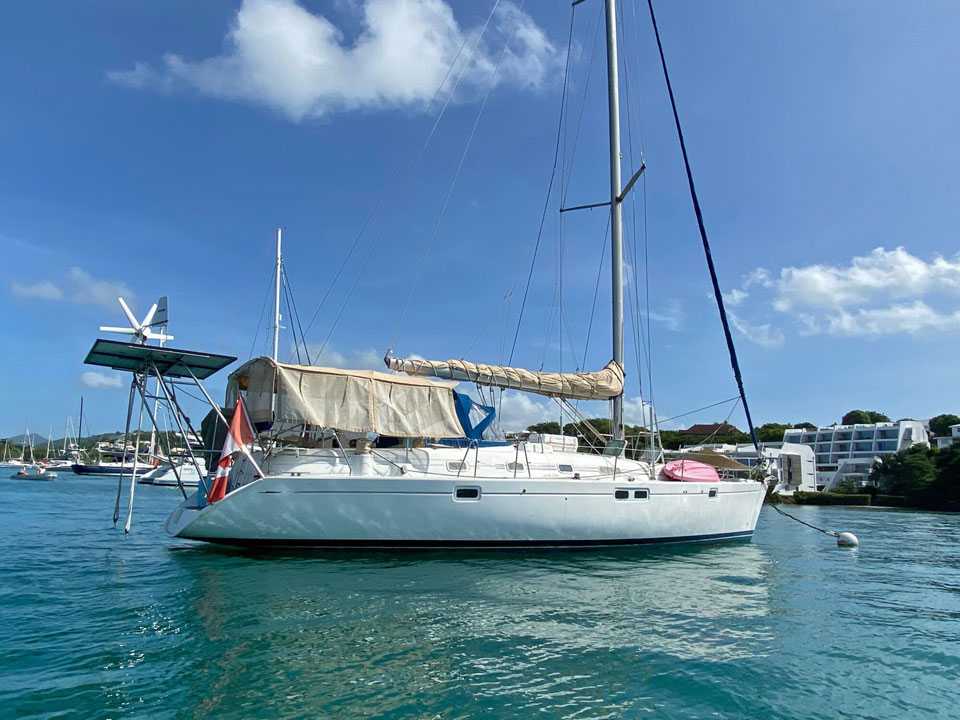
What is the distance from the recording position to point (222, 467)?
13273 mm

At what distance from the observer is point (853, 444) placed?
296 ft

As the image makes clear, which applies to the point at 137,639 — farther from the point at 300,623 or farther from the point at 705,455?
the point at 705,455

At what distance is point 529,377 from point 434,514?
16.3 feet

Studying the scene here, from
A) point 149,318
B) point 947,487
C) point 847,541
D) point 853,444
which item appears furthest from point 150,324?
point 853,444

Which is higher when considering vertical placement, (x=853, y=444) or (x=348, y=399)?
(x=348, y=399)

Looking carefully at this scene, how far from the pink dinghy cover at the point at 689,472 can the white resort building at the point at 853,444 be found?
234 ft

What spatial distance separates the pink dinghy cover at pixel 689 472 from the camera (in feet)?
56.7

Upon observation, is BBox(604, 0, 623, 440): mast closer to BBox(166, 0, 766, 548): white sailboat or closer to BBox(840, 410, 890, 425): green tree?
BBox(166, 0, 766, 548): white sailboat

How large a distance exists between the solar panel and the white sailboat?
0.71 m

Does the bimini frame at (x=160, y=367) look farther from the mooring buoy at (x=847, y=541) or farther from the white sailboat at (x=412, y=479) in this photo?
the mooring buoy at (x=847, y=541)

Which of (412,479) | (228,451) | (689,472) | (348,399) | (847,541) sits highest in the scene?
(348,399)

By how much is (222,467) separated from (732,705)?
10668 mm

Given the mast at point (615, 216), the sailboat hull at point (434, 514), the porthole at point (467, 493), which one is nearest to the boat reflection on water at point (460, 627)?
the sailboat hull at point (434, 514)

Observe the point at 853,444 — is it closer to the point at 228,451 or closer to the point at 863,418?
the point at 863,418
